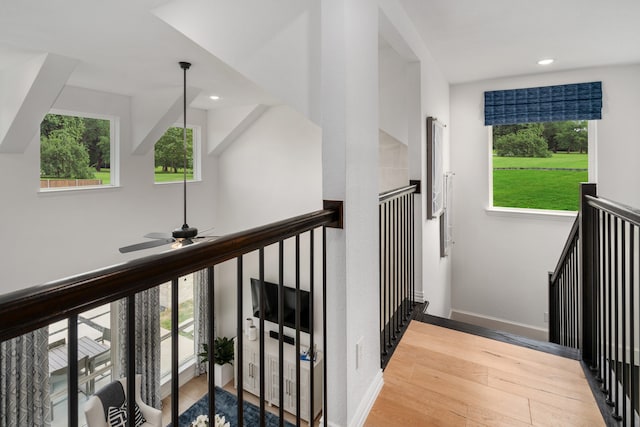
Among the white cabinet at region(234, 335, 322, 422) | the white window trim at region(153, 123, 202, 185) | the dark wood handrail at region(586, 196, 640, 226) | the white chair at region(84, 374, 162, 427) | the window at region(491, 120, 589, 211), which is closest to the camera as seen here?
the dark wood handrail at region(586, 196, 640, 226)

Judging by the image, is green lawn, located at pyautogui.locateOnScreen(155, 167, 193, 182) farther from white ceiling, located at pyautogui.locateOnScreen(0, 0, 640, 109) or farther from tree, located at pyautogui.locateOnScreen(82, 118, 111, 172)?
white ceiling, located at pyautogui.locateOnScreen(0, 0, 640, 109)

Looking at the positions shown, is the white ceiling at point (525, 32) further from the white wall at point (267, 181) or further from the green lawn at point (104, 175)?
the green lawn at point (104, 175)

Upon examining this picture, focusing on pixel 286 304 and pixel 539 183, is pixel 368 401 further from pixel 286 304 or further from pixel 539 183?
pixel 286 304

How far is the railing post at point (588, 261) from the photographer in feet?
6.61

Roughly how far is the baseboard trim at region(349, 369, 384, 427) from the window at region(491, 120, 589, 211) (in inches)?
141

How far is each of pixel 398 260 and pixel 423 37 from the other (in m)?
1.89

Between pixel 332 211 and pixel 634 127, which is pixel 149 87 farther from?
pixel 634 127

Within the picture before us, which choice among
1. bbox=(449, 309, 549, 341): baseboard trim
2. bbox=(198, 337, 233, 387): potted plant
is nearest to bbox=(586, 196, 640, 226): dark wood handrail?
bbox=(449, 309, 549, 341): baseboard trim

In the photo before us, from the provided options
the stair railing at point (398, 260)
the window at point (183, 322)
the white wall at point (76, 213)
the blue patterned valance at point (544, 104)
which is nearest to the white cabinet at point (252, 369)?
the window at point (183, 322)

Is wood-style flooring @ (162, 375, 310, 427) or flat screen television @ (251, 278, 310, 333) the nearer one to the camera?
wood-style flooring @ (162, 375, 310, 427)

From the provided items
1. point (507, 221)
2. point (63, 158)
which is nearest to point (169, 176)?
point (63, 158)

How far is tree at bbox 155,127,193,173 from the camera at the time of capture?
5.62 m

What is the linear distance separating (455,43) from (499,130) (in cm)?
186

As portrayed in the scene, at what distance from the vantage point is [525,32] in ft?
10.00
